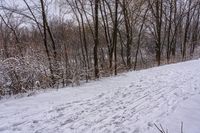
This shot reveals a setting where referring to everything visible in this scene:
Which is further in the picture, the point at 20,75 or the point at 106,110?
the point at 20,75

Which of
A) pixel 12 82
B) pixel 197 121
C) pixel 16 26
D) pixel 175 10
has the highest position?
pixel 175 10

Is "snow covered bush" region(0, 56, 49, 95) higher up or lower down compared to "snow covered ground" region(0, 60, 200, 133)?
higher up

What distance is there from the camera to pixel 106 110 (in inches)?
229

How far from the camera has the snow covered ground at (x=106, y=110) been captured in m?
4.83

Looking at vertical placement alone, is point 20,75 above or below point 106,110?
above

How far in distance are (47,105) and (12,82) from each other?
7.73ft

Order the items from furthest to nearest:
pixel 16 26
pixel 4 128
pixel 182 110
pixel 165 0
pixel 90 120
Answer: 1. pixel 165 0
2. pixel 16 26
3. pixel 182 110
4. pixel 90 120
5. pixel 4 128

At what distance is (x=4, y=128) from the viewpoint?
4.68 meters

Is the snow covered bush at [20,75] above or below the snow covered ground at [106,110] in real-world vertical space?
above

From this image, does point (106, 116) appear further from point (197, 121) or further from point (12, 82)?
point (12, 82)

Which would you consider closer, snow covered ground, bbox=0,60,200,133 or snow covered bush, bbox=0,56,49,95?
snow covered ground, bbox=0,60,200,133

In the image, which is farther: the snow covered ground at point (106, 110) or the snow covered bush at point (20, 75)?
the snow covered bush at point (20, 75)

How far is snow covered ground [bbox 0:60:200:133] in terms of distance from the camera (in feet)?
15.8

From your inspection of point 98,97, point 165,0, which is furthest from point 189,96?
point 165,0
